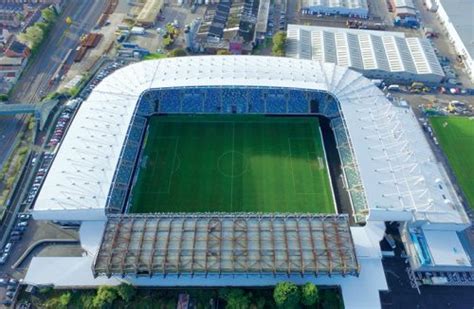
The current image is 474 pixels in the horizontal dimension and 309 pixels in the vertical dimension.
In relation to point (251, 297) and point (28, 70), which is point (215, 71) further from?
point (28, 70)

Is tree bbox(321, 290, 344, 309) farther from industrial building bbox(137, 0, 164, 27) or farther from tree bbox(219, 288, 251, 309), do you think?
industrial building bbox(137, 0, 164, 27)

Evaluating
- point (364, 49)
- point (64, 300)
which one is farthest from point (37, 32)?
point (364, 49)

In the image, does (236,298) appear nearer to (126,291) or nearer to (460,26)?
(126,291)

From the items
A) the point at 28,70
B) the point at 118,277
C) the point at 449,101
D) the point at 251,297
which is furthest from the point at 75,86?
the point at 449,101

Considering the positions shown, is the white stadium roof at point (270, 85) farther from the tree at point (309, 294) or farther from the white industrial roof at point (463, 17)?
the white industrial roof at point (463, 17)

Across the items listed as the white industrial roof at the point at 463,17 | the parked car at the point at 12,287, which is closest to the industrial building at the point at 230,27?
the white industrial roof at the point at 463,17
